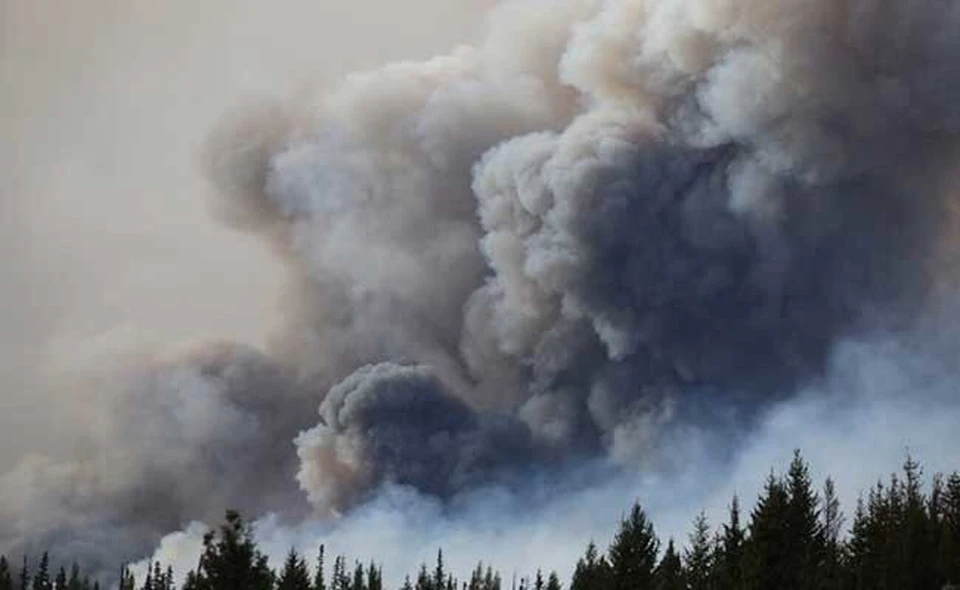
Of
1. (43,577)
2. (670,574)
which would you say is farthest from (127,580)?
(670,574)

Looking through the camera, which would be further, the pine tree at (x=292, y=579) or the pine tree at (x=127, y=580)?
the pine tree at (x=127, y=580)

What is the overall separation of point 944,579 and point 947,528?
6.32 ft

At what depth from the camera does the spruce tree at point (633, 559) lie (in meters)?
35.4

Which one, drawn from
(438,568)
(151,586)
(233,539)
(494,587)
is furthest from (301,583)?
(151,586)

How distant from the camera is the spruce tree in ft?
116

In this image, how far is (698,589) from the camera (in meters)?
49.4

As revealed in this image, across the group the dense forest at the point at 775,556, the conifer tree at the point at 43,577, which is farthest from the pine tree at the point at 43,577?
the dense forest at the point at 775,556

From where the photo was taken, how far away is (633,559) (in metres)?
35.5

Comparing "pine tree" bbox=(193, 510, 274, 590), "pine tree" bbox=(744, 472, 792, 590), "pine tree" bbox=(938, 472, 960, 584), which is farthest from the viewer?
"pine tree" bbox=(938, 472, 960, 584)

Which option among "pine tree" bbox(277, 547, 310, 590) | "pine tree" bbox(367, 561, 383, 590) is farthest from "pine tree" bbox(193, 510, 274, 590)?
"pine tree" bbox(367, 561, 383, 590)

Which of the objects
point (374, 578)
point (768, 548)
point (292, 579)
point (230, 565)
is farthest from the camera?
point (374, 578)

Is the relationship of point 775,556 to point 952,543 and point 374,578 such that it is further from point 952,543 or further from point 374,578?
point 374,578

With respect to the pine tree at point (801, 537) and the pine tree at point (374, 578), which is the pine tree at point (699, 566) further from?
the pine tree at point (374, 578)

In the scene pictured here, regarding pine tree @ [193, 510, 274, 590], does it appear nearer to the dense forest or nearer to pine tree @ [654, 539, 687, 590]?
the dense forest
